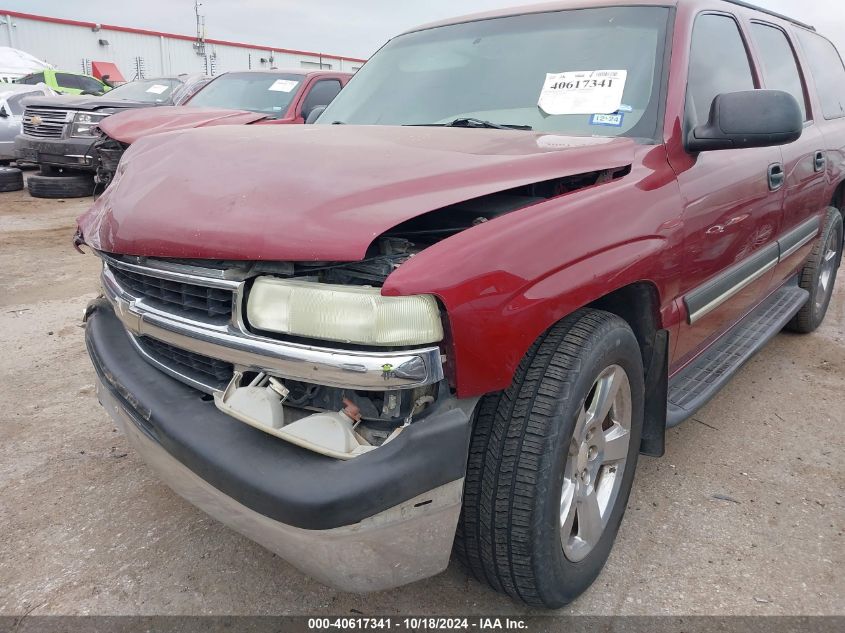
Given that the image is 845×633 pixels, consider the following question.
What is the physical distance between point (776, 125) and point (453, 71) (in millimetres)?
1277

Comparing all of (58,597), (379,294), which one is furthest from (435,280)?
A: (58,597)

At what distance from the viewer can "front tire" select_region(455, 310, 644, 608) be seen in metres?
1.67

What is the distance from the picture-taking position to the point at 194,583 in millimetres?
2088

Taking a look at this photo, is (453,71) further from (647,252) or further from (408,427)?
(408,427)

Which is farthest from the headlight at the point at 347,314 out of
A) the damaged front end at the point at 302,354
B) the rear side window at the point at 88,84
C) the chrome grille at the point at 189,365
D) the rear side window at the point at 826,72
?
the rear side window at the point at 88,84

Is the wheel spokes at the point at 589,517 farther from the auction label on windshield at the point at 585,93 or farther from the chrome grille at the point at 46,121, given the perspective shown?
the chrome grille at the point at 46,121

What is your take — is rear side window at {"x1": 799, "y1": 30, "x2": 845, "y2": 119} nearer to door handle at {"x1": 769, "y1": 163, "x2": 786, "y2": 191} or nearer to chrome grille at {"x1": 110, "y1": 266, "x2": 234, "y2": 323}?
door handle at {"x1": 769, "y1": 163, "x2": 786, "y2": 191}

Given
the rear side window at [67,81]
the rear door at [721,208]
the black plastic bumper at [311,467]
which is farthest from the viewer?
the rear side window at [67,81]

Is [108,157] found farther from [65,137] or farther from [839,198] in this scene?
[839,198]

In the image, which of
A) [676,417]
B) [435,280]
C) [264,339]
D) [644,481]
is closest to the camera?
[435,280]

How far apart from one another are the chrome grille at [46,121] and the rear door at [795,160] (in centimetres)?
866

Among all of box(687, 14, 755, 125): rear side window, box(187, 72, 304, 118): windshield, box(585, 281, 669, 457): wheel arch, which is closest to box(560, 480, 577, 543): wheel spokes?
box(585, 281, 669, 457): wheel arch

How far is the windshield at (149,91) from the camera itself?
1002 centimetres

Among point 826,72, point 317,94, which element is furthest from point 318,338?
point 317,94
